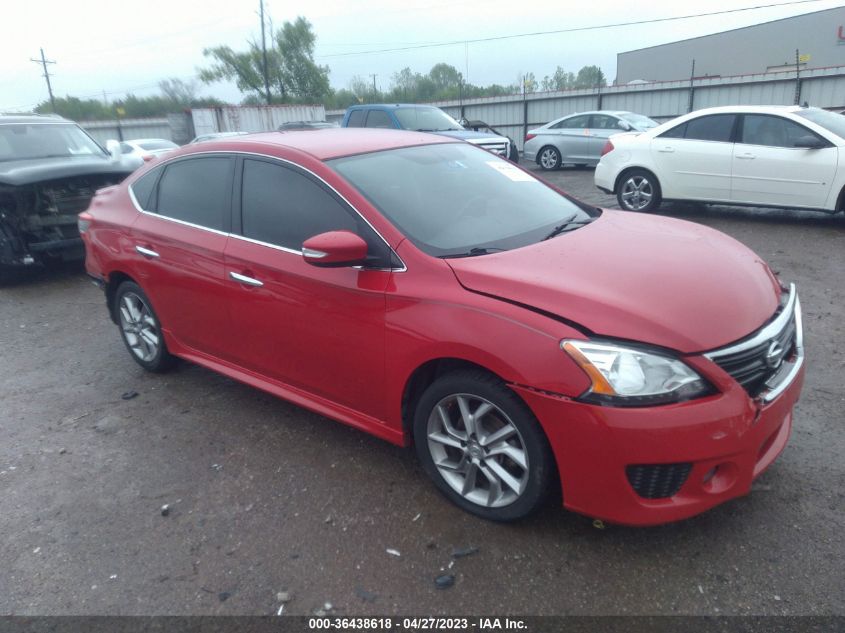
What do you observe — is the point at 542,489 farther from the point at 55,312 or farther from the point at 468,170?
the point at 55,312

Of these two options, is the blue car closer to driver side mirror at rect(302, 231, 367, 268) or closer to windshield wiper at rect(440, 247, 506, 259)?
windshield wiper at rect(440, 247, 506, 259)

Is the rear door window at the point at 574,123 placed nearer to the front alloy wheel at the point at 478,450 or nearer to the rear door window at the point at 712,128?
the rear door window at the point at 712,128

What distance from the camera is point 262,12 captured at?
1484 inches

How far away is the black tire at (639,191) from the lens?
9.03 metres

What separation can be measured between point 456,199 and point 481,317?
100 centimetres

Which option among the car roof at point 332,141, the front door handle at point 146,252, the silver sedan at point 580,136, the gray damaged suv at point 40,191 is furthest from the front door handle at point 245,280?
the silver sedan at point 580,136

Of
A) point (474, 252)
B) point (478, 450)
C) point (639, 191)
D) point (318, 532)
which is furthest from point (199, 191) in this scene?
point (639, 191)

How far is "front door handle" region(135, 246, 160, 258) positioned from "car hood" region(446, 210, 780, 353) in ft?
7.47

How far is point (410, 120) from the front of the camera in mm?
12484

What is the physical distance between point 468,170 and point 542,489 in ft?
6.29

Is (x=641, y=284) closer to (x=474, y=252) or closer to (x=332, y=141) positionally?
(x=474, y=252)

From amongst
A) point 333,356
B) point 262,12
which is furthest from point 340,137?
point 262,12

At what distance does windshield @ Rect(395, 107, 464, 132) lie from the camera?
12391 millimetres

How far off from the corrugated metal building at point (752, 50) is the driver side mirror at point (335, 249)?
152ft
